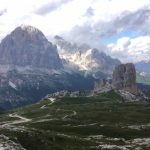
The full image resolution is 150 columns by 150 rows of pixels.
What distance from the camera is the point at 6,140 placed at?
84375 millimetres

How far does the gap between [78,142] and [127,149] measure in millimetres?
13667

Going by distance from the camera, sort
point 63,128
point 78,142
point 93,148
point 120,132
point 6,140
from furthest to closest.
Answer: point 63,128 < point 120,132 < point 78,142 < point 93,148 < point 6,140

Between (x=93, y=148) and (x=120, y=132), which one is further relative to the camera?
(x=120, y=132)

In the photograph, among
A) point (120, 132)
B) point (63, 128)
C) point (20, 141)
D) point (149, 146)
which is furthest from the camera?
point (63, 128)

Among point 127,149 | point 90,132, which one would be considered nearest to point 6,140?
point 127,149

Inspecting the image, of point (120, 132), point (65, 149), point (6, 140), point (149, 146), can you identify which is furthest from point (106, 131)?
point (6, 140)

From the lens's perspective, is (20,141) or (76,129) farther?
(76,129)

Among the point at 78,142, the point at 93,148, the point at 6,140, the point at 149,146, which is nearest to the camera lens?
the point at 6,140

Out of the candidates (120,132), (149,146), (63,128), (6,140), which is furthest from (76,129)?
(6,140)

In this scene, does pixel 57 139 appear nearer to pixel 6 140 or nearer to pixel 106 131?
pixel 6 140

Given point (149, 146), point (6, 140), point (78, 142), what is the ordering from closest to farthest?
point (6, 140) < point (78, 142) < point (149, 146)

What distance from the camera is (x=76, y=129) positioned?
6939 inches

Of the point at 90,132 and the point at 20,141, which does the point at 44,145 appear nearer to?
the point at 20,141

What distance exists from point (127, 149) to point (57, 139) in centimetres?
1820
